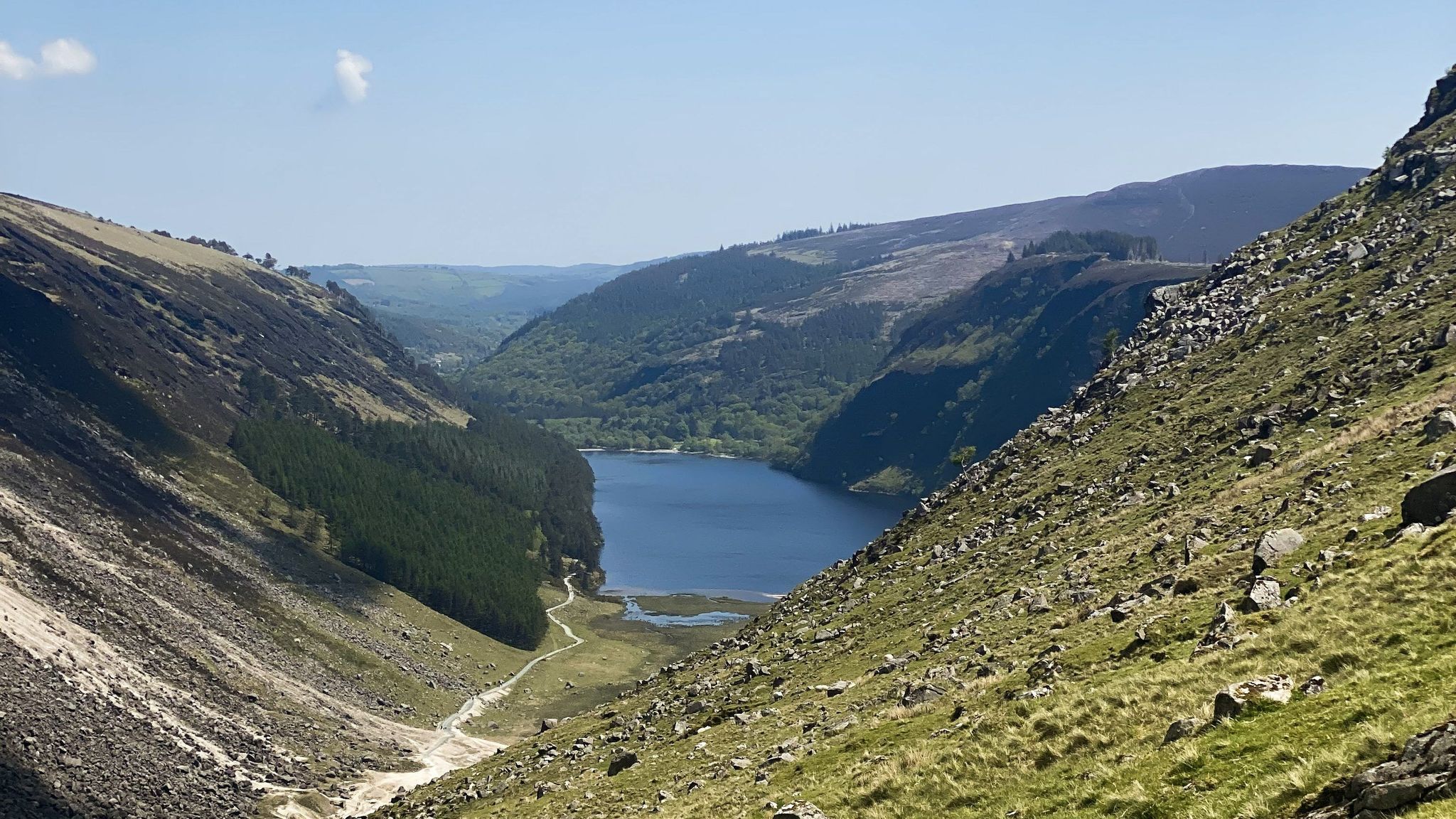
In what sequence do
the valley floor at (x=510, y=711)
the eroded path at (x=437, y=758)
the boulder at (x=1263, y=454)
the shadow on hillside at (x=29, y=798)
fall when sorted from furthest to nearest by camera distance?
the eroded path at (x=437, y=758)
the valley floor at (x=510, y=711)
the shadow on hillside at (x=29, y=798)
the boulder at (x=1263, y=454)

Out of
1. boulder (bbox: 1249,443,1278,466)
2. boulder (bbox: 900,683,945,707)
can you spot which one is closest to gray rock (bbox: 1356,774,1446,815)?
boulder (bbox: 900,683,945,707)

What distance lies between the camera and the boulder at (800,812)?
1322 inches

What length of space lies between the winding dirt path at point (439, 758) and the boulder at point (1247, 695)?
84450mm

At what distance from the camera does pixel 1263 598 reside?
124 ft

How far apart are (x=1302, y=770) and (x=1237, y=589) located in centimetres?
2165

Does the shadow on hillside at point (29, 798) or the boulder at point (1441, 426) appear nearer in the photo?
the boulder at point (1441, 426)

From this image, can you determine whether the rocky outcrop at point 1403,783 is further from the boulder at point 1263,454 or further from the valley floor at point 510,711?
the valley floor at point 510,711

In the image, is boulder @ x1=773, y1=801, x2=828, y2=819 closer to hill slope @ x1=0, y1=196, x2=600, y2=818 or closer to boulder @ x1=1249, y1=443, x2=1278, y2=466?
boulder @ x1=1249, y1=443, x2=1278, y2=466

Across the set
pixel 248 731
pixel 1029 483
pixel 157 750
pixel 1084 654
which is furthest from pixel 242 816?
pixel 1084 654

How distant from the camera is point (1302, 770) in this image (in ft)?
71.6

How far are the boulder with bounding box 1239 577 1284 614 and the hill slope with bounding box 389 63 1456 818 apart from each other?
210 millimetres

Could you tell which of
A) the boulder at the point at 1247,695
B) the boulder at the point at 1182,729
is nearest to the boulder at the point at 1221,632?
the boulder at the point at 1247,695

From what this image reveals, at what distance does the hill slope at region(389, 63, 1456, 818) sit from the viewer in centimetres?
2680

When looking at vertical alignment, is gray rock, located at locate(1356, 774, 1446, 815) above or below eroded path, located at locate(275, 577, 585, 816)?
above
